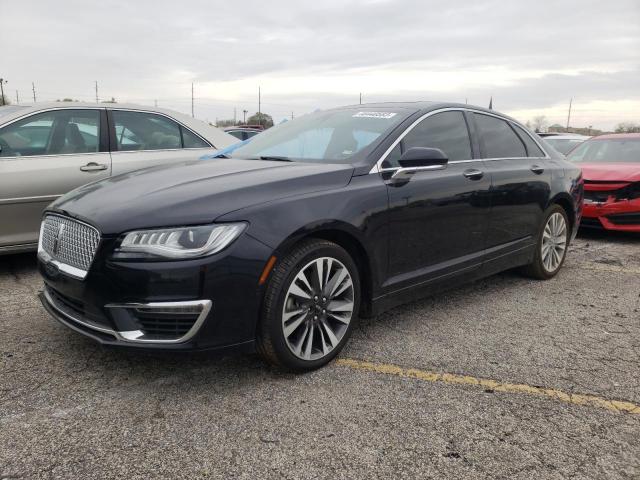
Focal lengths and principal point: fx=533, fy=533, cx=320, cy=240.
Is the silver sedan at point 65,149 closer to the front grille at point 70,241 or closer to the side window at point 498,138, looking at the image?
the front grille at point 70,241

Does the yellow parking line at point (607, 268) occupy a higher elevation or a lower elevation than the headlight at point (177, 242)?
lower

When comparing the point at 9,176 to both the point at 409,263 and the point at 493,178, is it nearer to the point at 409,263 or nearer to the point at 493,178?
the point at 409,263

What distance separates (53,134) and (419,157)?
348 cm

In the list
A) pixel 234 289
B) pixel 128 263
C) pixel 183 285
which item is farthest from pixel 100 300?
pixel 234 289

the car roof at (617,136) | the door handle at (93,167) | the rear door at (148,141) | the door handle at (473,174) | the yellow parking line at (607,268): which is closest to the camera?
the door handle at (473,174)

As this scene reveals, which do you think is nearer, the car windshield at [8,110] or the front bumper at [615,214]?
the car windshield at [8,110]

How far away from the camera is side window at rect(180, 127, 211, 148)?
575 centimetres

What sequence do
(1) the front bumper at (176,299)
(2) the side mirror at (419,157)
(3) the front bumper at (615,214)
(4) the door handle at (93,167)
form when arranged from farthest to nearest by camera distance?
(3) the front bumper at (615,214)
(4) the door handle at (93,167)
(2) the side mirror at (419,157)
(1) the front bumper at (176,299)

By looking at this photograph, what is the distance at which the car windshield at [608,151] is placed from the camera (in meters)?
7.68

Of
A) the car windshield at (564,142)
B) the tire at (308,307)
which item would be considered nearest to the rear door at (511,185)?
the tire at (308,307)

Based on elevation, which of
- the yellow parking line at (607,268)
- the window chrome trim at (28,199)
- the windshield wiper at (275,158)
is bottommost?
the yellow parking line at (607,268)

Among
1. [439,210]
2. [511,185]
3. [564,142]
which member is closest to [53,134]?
[439,210]

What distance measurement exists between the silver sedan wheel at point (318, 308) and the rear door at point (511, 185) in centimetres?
161

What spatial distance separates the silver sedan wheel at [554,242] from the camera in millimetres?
4898
